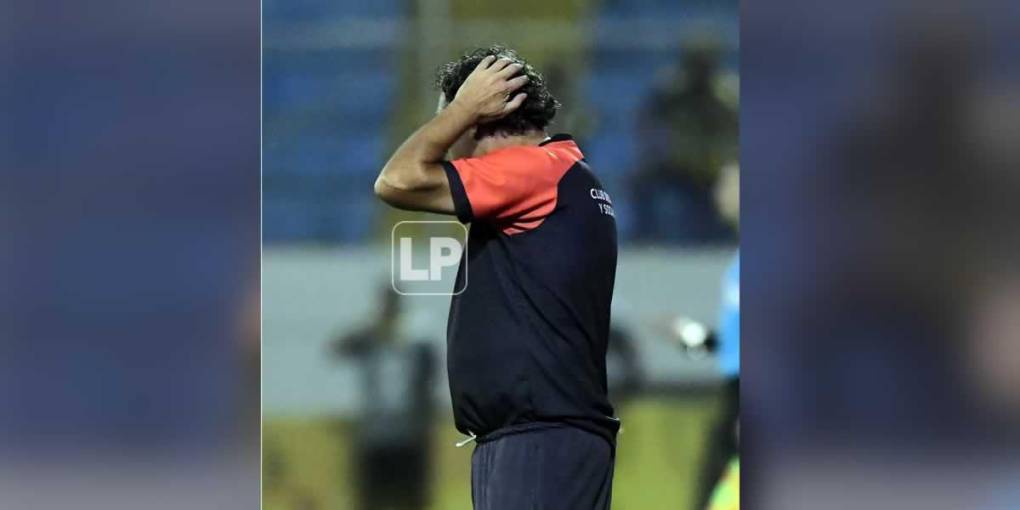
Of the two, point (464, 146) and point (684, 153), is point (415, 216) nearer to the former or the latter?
point (684, 153)

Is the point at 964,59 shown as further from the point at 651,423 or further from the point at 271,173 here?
the point at 271,173

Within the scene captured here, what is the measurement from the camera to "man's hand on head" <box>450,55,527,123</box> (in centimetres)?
204

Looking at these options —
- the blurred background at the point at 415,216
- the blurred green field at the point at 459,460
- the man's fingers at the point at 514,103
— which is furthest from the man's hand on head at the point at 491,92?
the blurred green field at the point at 459,460

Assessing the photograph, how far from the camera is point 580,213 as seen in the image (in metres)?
2.06

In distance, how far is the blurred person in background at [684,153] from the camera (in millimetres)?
2994

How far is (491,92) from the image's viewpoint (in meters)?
2.04

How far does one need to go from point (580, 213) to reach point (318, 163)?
3.66 feet

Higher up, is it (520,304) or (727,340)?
(520,304)

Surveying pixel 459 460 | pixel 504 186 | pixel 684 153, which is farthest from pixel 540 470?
pixel 684 153

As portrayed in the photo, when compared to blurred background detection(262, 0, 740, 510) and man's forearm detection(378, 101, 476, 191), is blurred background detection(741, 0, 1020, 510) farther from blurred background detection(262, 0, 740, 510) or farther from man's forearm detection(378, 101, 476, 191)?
man's forearm detection(378, 101, 476, 191)

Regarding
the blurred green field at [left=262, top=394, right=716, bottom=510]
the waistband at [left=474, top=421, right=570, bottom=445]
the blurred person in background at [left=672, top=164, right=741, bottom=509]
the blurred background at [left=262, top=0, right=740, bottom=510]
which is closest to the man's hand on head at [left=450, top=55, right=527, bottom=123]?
the waistband at [left=474, top=421, right=570, bottom=445]

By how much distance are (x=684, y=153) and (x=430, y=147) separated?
115cm

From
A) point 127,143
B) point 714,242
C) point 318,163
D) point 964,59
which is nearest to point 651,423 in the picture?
point 714,242

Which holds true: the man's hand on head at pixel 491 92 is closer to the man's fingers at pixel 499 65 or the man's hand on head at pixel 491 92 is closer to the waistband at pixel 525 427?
the man's fingers at pixel 499 65
